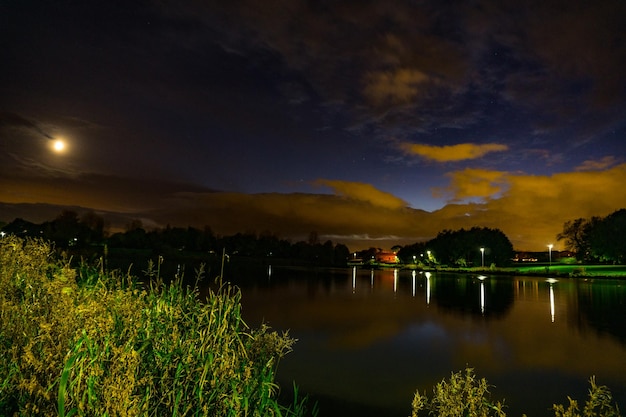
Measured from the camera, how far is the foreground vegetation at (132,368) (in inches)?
187

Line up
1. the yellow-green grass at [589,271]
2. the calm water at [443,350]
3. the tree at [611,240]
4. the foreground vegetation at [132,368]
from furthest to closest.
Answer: the tree at [611,240], the yellow-green grass at [589,271], the calm water at [443,350], the foreground vegetation at [132,368]

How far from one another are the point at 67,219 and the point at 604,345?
133 m

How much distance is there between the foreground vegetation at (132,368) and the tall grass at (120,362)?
0.06 feet

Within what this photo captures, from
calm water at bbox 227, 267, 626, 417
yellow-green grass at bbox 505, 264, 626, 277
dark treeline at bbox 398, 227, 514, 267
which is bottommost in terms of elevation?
calm water at bbox 227, 267, 626, 417

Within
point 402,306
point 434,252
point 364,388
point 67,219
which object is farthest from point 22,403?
point 434,252

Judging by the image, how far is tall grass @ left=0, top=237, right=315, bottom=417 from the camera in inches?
189

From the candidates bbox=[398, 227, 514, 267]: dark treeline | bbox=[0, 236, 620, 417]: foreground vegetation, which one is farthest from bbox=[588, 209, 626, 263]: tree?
bbox=[0, 236, 620, 417]: foreground vegetation

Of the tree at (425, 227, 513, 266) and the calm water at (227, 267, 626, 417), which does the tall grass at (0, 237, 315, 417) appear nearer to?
the calm water at (227, 267, 626, 417)

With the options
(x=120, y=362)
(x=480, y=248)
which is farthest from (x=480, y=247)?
(x=120, y=362)

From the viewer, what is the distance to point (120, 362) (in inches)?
202

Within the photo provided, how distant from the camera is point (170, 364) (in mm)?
6422

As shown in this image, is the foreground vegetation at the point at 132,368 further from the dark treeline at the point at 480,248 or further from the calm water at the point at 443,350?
the dark treeline at the point at 480,248

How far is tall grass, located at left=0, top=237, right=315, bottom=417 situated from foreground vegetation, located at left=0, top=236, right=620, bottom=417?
0.06ft

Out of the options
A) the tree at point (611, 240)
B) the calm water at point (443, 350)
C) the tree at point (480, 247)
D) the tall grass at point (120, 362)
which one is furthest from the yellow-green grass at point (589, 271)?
the tall grass at point (120, 362)
